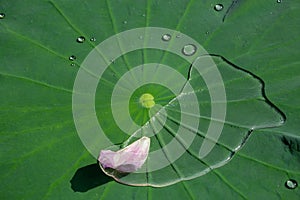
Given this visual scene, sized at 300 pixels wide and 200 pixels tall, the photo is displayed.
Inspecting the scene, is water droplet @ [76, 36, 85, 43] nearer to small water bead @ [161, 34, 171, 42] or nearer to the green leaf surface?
the green leaf surface

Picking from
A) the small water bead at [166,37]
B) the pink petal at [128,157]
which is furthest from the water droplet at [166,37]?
the pink petal at [128,157]

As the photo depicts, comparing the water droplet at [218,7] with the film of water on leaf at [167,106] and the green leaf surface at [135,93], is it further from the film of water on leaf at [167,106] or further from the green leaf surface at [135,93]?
the film of water on leaf at [167,106]

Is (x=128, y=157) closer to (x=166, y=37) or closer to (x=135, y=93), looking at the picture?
(x=135, y=93)

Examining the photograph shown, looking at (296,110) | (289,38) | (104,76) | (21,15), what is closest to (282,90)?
(296,110)

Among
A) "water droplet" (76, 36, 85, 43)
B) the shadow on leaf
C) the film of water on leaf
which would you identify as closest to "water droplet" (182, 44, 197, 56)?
the film of water on leaf

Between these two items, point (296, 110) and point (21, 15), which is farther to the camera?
point (21, 15)

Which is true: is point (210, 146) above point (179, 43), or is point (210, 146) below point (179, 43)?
below

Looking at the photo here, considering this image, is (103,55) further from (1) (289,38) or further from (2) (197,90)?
(1) (289,38)

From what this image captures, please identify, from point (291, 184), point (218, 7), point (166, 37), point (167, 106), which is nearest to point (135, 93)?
point (167, 106)
